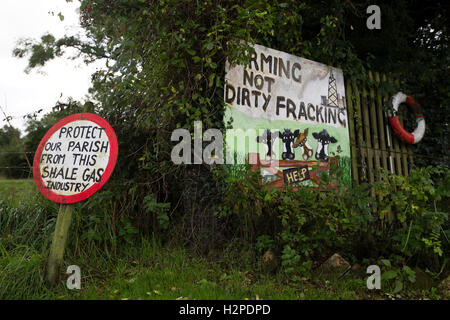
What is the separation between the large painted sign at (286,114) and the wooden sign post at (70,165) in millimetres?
1354

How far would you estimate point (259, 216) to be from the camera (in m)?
3.22

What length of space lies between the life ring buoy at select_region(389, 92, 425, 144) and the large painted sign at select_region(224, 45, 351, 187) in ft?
3.20

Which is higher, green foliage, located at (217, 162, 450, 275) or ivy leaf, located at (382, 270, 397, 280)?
green foliage, located at (217, 162, 450, 275)

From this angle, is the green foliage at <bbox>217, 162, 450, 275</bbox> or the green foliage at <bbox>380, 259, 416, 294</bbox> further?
the green foliage at <bbox>217, 162, 450, 275</bbox>

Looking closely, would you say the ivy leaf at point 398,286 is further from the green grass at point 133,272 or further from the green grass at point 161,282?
the green grass at point 161,282

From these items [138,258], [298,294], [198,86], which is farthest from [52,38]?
[298,294]

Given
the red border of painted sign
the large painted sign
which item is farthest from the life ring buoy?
the red border of painted sign

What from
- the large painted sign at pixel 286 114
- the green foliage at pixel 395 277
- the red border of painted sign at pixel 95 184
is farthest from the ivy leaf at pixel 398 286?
the red border of painted sign at pixel 95 184

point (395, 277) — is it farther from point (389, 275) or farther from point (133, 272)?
point (133, 272)

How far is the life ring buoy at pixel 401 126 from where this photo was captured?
5219 millimetres

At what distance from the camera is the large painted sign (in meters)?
3.77

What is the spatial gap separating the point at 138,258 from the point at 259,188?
1.35 metres

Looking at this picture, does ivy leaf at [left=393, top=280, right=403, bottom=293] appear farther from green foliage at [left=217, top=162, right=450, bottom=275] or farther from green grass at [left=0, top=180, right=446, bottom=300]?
green foliage at [left=217, top=162, right=450, bottom=275]

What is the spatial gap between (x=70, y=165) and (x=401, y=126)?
4945 millimetres
